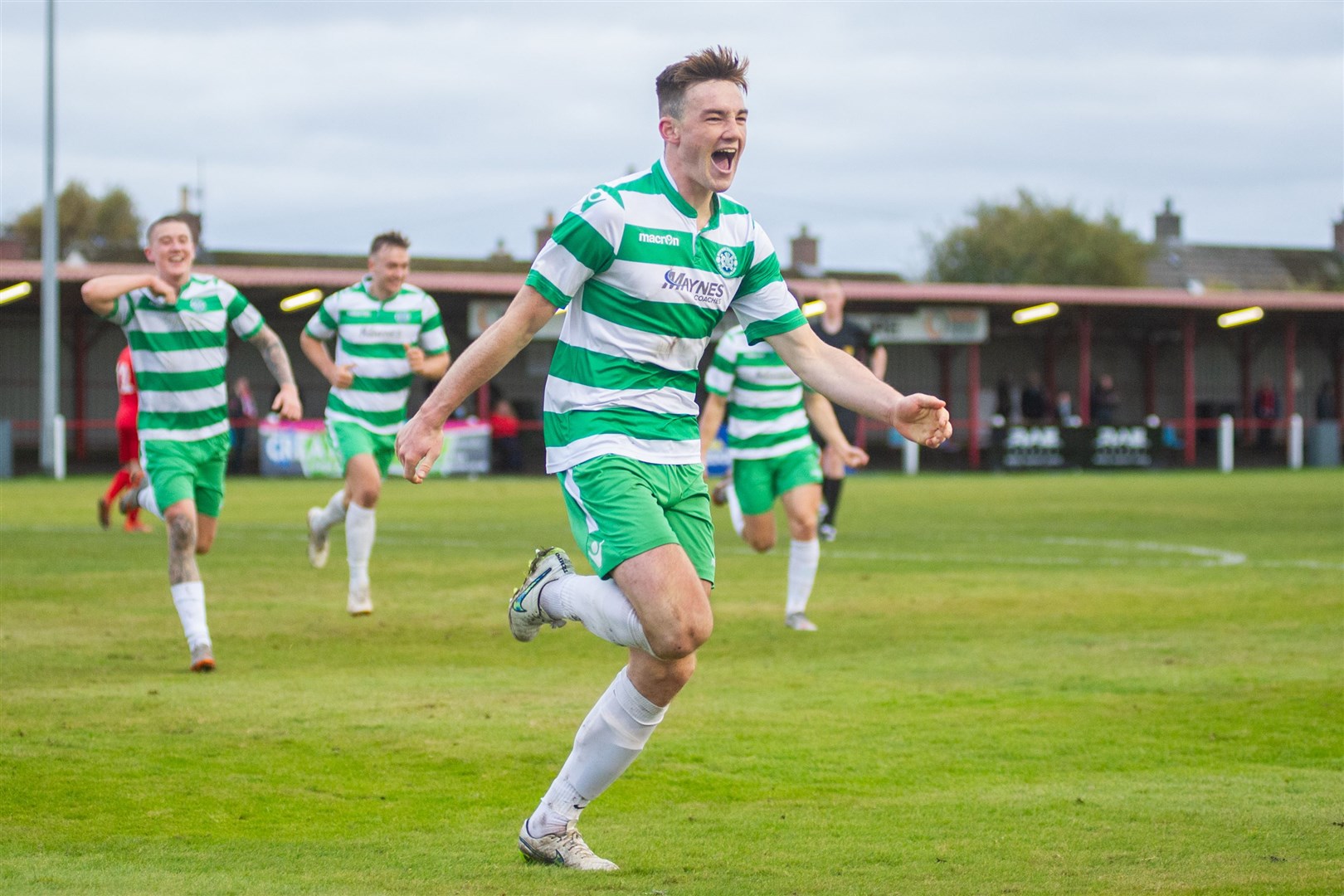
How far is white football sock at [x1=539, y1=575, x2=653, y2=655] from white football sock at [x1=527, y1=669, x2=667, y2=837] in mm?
141

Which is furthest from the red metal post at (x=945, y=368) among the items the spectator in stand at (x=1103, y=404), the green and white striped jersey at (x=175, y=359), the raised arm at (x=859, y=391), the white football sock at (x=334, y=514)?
the raised arm at (x=859, y=391)

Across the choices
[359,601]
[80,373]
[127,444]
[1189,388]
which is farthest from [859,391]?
[1189,388]

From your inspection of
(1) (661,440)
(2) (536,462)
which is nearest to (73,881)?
(1) (661,440)

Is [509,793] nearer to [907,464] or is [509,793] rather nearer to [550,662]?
[550,662]

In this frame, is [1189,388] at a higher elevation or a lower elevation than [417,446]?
higher

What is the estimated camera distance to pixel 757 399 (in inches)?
435

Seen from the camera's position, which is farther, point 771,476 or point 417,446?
point 771,476

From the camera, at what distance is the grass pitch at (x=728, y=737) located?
15.6ft

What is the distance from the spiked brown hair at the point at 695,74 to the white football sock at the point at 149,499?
4.80m

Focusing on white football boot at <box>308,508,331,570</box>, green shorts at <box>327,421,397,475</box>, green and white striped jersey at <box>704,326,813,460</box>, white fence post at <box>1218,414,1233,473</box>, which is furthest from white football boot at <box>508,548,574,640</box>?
white fence post at <box>1218,414,1233,473</box>

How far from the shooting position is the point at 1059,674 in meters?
8.41

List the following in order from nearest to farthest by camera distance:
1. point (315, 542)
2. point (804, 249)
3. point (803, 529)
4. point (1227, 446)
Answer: point (803, 529), point (315, 542), point (1227, 446), point (804, 249)

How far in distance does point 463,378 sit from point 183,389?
15.6 feet

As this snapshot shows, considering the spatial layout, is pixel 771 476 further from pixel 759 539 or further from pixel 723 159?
Answer: pixel 723 159
